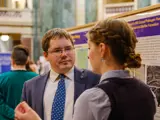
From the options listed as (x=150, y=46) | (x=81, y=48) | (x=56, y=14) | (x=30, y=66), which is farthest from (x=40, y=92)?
(x=56, y=14)

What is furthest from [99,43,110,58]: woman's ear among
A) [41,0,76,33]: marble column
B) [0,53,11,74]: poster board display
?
[41,0,76,33]: marble column

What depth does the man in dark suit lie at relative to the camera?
2387mm

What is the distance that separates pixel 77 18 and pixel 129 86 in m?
16.6

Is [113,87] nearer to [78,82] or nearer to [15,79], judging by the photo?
[78,82]

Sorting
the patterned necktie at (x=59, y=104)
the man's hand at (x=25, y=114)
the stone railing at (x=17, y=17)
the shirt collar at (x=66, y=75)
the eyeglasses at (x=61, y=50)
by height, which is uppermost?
the stone railing at (x=17, y=17)

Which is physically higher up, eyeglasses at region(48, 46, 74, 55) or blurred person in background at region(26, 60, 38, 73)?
eyeglasses at region(48, 46, 74, 55)

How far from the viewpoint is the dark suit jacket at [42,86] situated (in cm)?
243

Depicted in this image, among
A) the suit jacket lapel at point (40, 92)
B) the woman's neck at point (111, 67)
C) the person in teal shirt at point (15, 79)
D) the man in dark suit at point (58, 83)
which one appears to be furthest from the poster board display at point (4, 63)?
the woman's neck at point (111, 67)

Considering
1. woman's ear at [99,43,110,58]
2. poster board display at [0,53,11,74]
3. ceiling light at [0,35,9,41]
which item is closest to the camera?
woman's ear at [99,43,110,58]

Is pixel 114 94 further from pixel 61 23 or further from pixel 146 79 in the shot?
pixel 61 23

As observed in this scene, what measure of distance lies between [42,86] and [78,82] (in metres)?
0.26

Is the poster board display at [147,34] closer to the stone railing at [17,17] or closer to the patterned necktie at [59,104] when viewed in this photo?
the patterned necktie at [59,104]

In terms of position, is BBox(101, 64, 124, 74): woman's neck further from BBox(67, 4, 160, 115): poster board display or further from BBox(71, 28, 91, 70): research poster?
BBox(71, 28, 91, 70): research poster

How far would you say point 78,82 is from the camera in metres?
2.48
